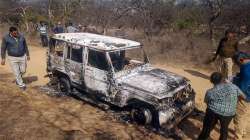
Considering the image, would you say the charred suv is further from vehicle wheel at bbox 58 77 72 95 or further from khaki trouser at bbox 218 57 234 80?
khaki trouser at bbox 218 57 234 80

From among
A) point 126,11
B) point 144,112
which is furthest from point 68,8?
point 144,112

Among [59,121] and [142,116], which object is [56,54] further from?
[142,116]

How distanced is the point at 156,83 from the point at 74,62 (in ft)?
8.53

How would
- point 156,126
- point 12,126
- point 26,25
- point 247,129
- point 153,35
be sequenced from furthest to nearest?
point 26,25 < point 153,35 < point 247,129 < point 156,126 < point 12,126

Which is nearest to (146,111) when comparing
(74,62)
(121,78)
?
(121,78)

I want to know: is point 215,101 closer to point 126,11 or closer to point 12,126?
point 12,126

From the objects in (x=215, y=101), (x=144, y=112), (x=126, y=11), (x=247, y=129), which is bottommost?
(x=247, y=129)

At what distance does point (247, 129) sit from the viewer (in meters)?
8.13

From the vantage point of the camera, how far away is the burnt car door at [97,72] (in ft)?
27.9

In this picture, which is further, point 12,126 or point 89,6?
point 89,6

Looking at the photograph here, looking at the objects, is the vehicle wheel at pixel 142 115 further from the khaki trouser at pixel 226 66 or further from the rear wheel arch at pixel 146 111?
the khaki trouser at pixel 226 66

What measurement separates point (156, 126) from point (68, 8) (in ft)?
68.7

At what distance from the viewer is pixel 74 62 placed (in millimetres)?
9359

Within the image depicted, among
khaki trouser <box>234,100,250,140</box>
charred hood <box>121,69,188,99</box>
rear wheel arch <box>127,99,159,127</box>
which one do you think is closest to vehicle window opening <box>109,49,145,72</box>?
charred hood <box>121,69,188,99</box>
